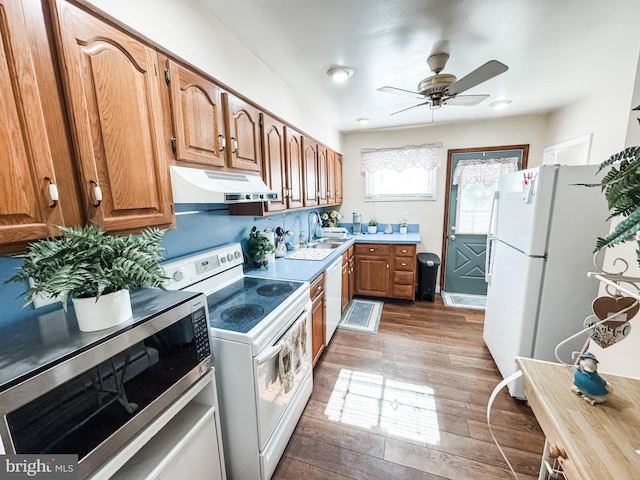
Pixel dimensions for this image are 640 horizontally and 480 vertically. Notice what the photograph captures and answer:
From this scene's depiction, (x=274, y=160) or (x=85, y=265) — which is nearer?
(x=85, y=265)

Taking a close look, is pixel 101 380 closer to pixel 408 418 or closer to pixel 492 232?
pixel 408 418

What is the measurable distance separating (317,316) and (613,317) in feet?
5.56

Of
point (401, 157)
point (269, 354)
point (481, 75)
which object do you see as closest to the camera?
point (269, 354)

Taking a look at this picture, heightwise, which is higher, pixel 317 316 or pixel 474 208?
pixel 474 208

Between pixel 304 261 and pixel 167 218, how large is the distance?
1.37 m

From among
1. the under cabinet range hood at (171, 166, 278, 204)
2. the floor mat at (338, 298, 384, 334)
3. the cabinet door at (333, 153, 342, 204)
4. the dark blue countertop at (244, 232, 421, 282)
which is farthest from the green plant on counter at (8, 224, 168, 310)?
the cabinet door at (333, 153, 342, 204)

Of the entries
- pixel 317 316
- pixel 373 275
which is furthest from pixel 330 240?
pixel 317 316

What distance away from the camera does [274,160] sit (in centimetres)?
204

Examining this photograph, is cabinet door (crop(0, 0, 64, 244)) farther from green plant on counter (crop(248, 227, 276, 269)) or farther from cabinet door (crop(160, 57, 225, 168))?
green plant on counter (crop(248, 227, 276, 269))

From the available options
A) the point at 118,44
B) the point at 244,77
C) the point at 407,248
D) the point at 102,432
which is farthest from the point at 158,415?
the point at 407,248

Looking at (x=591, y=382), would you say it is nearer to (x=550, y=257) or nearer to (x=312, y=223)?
(x=550, y=257)

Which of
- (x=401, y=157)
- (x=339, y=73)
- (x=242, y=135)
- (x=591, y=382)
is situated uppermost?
(x=339, y=73)

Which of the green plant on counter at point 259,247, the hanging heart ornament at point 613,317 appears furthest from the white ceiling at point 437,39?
the hanging heart ornament at point 613,317

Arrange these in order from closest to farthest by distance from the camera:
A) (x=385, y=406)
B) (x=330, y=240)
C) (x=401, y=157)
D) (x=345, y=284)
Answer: (x=385, y=406) → (x=345, y=284) → (x=330, y=240) → (x=401, y=157)
